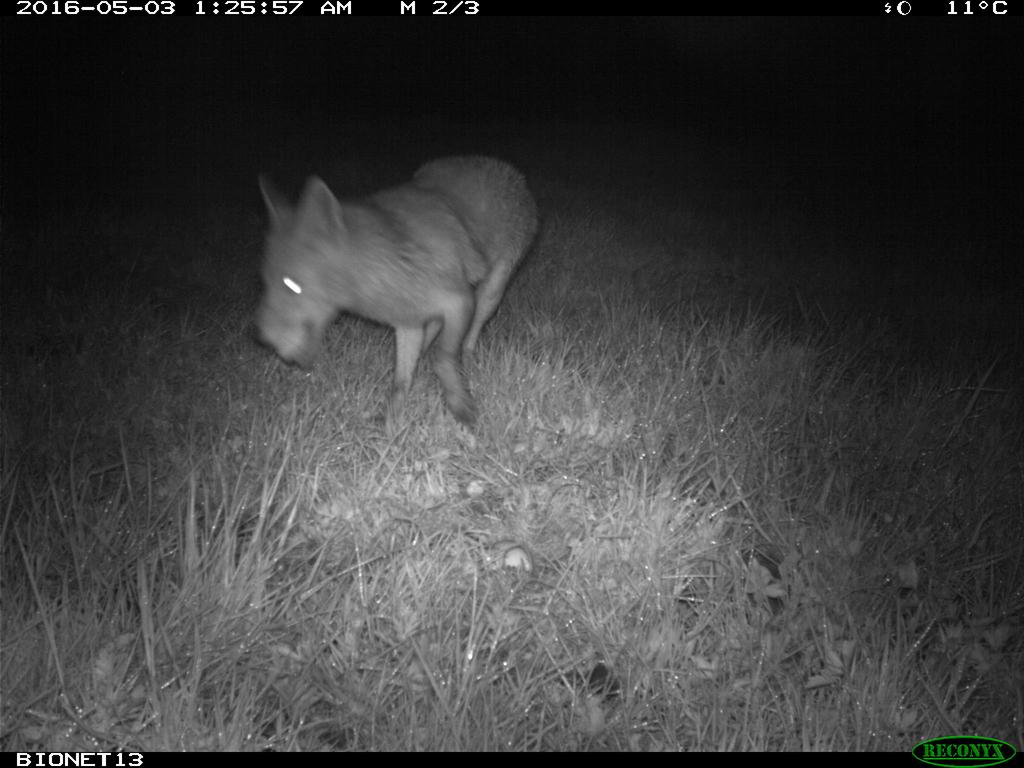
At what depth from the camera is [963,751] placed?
194 cm

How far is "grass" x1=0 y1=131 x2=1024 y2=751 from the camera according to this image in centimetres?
196

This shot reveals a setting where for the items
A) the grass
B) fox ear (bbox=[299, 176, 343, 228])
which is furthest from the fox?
the grass

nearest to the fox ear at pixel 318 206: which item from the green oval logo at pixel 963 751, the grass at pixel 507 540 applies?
the grass at pixel 507 540

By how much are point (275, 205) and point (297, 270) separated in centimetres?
28

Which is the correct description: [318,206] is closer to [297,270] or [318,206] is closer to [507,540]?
[297,270]

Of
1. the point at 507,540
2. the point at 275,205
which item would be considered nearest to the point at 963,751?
the point at 507,540

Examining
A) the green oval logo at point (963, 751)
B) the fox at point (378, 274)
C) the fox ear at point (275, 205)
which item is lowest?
the green oval logo at point (963, 751)

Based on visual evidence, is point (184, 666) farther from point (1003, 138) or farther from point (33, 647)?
point (1003, 138)

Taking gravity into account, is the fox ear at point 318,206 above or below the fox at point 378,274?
above

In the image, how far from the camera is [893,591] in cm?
247

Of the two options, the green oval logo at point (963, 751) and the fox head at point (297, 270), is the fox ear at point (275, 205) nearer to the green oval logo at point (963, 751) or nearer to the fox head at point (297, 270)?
the fox head at point (297, 270)

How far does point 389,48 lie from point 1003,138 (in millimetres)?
16570

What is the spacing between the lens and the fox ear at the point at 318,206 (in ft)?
10.8

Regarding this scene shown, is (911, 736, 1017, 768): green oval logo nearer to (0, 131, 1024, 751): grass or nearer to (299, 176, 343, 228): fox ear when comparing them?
(0, 131, 1024, 751): grass
